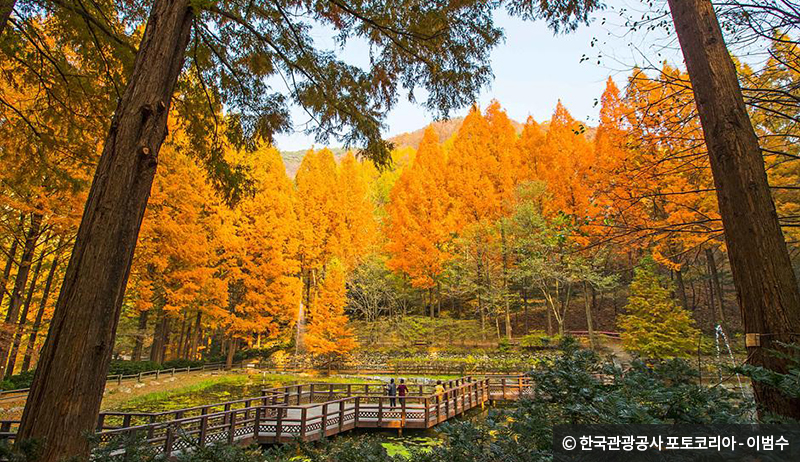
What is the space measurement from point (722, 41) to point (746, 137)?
3.03ft

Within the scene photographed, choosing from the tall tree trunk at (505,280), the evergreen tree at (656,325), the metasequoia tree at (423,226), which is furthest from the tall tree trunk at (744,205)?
the metasequoia tree at (423,226)

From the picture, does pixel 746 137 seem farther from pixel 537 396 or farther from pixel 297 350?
pixel 297 350

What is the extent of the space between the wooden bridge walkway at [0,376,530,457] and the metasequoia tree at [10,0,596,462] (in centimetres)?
368

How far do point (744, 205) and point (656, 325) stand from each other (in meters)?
14.6

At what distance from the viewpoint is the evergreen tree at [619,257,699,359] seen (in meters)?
14.4

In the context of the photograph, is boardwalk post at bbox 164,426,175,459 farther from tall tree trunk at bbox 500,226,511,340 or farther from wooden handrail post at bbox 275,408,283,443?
tall tree trunk at bbox 500,226,511,340

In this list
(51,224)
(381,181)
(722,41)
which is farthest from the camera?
(381,181)

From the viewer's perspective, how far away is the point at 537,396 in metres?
2.79

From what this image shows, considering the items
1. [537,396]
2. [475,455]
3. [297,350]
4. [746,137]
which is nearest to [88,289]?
[475,455]

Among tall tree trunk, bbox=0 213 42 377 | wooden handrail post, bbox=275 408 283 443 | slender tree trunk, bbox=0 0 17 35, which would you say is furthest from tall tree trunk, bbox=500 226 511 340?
slender tree trunk, bbox=0 0 17 35

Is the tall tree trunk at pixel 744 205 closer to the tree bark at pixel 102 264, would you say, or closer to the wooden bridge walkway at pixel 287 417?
the tree bark at pixel 102 264

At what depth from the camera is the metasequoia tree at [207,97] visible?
280 centimetres

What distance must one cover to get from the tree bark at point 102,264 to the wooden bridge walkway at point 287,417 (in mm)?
3596

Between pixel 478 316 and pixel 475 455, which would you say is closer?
pixel 475 455
